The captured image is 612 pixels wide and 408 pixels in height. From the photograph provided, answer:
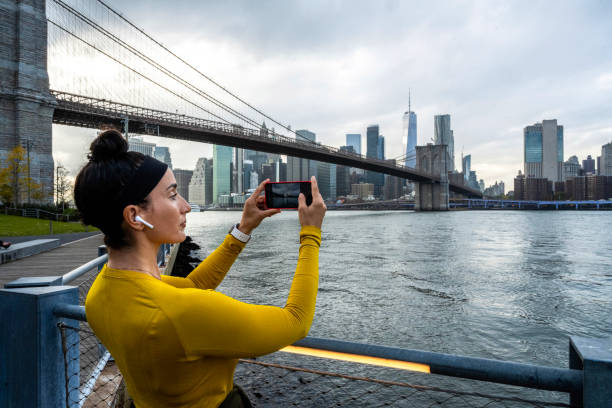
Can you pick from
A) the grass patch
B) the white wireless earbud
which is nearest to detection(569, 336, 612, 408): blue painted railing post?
the white wireless earbud

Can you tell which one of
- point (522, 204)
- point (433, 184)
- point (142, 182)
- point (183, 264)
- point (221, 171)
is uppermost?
point (221, 171)

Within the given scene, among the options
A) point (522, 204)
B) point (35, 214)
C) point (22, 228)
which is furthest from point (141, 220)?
point (522, 204)

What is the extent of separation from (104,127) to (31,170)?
101ft

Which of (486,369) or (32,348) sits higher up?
(486,369)

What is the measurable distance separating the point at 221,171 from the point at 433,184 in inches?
1798

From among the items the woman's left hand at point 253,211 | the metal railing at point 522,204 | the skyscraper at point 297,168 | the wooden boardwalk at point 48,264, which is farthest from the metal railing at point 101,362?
the metal railing at point 522,204

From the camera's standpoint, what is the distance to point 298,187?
1302 millimetres

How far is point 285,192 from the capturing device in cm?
135

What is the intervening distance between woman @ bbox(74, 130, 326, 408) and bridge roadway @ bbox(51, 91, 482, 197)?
26.0 m

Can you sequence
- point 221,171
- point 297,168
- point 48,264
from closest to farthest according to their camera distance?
point 48,264 → point 297,168 → point 221,171

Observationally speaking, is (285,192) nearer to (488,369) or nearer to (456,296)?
(488,369)

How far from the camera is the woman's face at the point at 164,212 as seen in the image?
104 centimetres

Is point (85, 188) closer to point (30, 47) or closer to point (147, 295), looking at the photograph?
point (147, 295)

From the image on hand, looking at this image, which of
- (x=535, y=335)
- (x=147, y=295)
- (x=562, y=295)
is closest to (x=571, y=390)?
(x=147, y=295)
